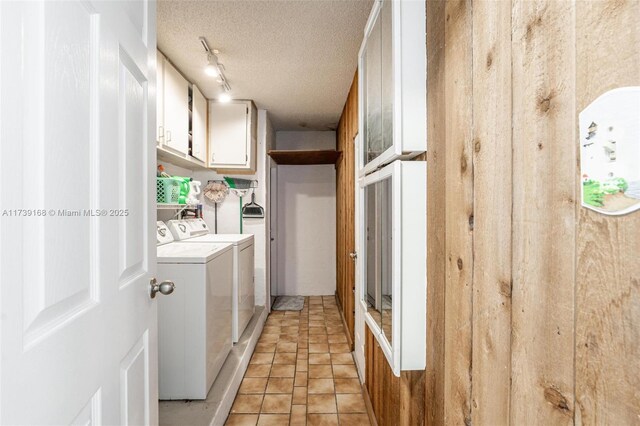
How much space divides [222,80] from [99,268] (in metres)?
2.50

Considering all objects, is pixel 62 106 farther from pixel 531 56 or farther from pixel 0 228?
pixel 531 56

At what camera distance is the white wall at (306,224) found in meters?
4.86

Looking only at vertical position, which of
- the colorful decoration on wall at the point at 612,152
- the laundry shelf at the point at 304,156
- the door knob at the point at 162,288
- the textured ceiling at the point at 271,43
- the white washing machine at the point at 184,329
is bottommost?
the white washing machine at the point at 184,329

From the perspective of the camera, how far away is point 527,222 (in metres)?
0.62

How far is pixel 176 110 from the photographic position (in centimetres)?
265

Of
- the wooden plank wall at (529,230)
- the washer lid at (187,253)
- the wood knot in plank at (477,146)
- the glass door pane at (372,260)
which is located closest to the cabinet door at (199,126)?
the washer lid at (187,253)

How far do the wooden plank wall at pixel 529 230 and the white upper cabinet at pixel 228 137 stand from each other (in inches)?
109

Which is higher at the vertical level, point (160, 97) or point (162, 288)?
point (160, 97)

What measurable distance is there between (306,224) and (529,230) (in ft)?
14.1

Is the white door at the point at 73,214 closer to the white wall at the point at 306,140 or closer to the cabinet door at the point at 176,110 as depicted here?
the cabinet door at the point at 176,110

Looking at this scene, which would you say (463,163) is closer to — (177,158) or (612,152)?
(612,152)

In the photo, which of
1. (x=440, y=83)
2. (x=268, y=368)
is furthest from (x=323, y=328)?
(x=440, y=83)

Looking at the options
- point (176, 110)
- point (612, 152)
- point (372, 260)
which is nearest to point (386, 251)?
point (372, 260)

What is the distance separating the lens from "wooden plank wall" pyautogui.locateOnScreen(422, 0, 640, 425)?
445 mm
